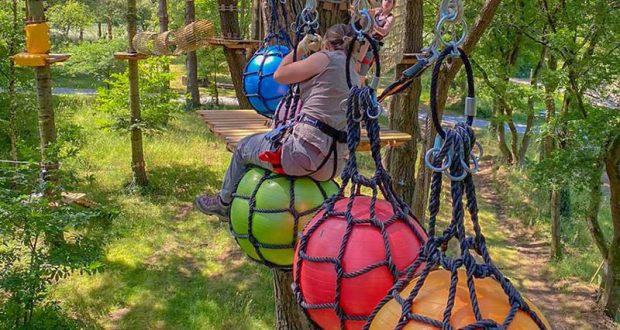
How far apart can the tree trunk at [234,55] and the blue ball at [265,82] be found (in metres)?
2.44

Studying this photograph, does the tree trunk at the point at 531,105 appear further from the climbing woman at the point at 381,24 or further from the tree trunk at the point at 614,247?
the climbing woman at the point at 381,24

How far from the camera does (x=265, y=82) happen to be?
11.5ft

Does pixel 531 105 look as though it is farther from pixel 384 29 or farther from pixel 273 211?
pixel 273 211

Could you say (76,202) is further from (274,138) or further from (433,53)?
(433,53)

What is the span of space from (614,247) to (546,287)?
1428 mm

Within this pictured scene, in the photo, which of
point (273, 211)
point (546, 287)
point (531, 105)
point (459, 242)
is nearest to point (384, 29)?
point (273, 211)

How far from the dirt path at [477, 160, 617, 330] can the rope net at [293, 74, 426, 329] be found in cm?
750

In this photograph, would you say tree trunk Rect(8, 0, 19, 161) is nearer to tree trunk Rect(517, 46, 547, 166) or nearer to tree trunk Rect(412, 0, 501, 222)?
tree trunk Rect(412, 0, 501, 222)

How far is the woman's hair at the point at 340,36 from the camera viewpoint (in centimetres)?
266

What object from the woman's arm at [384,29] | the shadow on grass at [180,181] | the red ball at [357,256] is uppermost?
the woman's arm at [384,29]

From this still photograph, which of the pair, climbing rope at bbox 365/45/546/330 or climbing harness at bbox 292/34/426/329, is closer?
climbing rope at bbox 365/45/546/330

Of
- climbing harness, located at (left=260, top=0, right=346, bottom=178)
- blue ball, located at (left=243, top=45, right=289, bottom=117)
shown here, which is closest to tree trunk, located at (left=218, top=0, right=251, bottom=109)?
blue ball, located at (left=243, top=45, right=289, bottom=117)

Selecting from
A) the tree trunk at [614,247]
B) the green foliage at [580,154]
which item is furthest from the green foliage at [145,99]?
the tree trunk at [614,247]

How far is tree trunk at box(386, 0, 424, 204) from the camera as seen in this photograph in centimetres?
609
